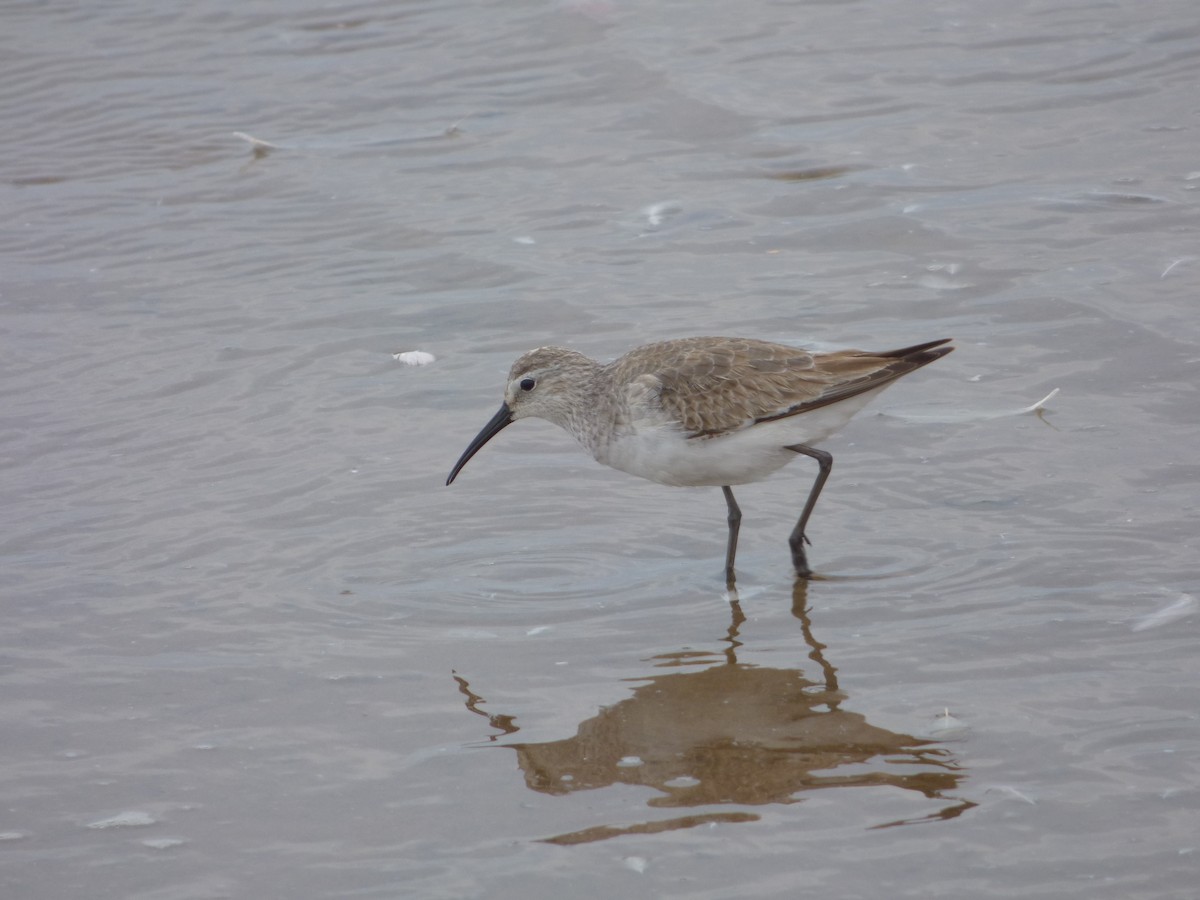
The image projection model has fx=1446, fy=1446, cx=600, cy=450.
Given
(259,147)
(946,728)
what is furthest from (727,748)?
(259,147)

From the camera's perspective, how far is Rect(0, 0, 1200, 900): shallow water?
15.0ft

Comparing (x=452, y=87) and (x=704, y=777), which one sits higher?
(x=452, y=87)

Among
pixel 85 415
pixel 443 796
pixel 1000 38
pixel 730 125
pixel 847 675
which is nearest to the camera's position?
pixel 443 796

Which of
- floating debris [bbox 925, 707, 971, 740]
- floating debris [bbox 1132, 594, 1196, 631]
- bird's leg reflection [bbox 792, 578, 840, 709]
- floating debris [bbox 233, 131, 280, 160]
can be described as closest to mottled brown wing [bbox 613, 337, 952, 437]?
bird's leg reflection [bbox 792, 578, 840, 709]

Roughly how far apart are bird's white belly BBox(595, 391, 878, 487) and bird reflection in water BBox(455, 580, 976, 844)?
105 cm

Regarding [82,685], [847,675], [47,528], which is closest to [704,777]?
[847,675]

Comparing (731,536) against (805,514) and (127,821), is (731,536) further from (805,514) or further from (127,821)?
(127,821)

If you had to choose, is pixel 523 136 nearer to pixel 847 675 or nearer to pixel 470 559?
pixel 470 559

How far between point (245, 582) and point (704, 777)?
248 cm

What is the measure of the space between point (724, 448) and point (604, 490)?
1013mm

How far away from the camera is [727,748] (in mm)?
4957

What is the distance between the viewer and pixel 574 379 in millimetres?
6941

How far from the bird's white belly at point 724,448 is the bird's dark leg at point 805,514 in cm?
8

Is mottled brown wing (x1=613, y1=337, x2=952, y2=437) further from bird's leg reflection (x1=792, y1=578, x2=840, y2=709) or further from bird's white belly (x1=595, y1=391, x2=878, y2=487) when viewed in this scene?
bird's leg reflection (x1=792, y1=578, x2=840, y2=709)
